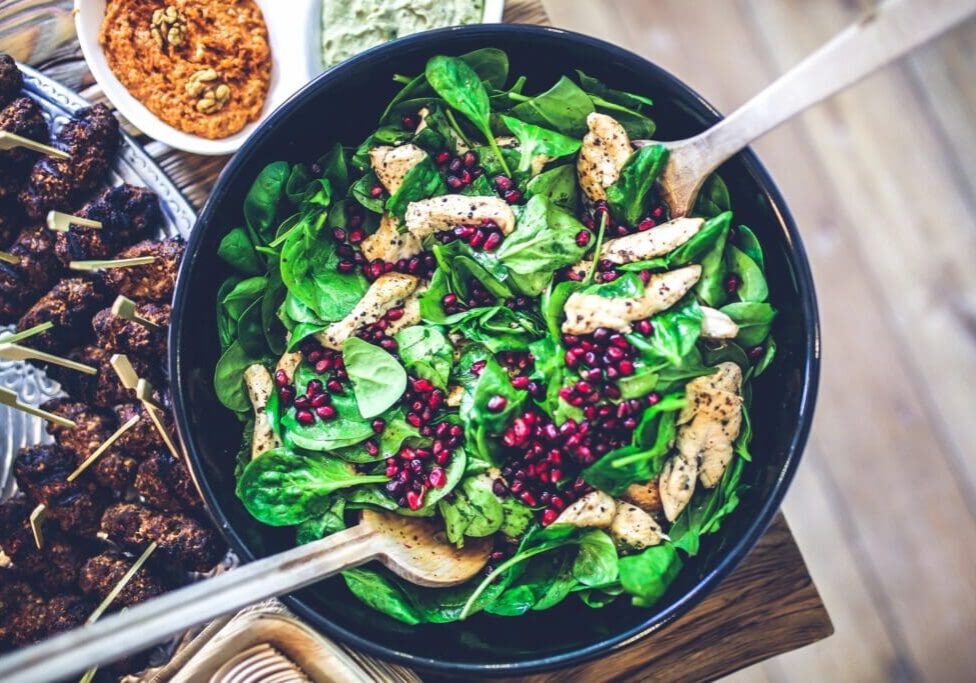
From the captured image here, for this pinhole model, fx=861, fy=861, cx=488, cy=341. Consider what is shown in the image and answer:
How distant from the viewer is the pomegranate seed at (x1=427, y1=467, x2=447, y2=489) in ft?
6.09

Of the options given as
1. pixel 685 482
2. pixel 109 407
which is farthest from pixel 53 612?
pixel 685 482

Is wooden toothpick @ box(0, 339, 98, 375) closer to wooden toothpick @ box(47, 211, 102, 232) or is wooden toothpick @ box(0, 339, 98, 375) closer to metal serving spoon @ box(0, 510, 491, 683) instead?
wooden toothpick @ box(47, 211, 102, 232)

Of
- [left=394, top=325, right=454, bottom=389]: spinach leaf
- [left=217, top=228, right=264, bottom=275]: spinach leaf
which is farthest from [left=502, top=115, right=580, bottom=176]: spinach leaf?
[left=217, top=228, right=264, bottom=275]: spinach leaf

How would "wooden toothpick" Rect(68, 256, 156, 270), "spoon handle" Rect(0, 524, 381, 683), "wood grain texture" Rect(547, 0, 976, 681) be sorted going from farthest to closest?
"wood grain texture" Rect(547, 0, 976, 681)
"wooden toothpick" Rect(68, 256, 156, 270)
"spoon handle" Rect(0, 524, 381, 683)

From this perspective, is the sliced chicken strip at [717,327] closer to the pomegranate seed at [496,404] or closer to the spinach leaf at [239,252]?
the pomegranate seed at [496,404]

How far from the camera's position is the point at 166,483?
220cm

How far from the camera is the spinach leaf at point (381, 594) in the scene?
6.08 feet

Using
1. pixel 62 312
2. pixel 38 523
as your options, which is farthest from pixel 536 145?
pixel 38 523

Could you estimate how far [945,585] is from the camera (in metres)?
3.14

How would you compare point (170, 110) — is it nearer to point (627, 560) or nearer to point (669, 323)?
point (669, 323)

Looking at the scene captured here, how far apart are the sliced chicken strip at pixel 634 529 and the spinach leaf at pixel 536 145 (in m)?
0.80

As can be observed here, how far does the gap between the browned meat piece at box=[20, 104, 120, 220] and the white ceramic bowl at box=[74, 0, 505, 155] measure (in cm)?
7

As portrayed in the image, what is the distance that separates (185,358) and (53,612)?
86 centimetres

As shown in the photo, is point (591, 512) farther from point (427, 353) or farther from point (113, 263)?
point (113, 263)
